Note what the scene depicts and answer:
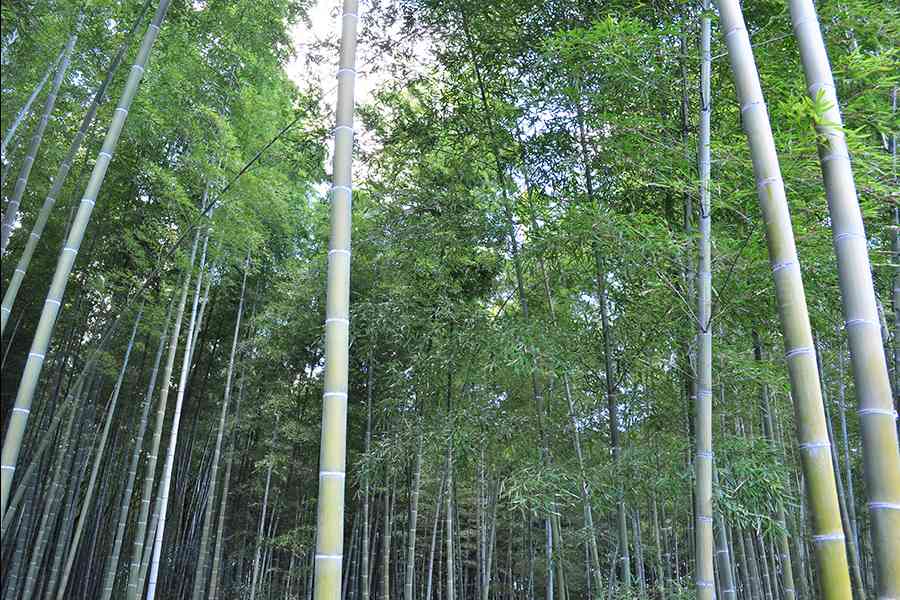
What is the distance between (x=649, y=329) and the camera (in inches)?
160

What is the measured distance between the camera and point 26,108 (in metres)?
2.58

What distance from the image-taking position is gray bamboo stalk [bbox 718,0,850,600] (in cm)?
155

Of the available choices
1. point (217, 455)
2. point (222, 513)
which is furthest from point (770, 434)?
point (222, 513)

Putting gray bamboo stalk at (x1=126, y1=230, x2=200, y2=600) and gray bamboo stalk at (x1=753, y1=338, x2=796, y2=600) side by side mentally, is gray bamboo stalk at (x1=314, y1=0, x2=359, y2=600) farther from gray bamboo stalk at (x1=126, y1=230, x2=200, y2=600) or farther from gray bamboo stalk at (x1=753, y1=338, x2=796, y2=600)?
gray bamboo stalk at (x1=126, y1=230, x2=200, y2=600)

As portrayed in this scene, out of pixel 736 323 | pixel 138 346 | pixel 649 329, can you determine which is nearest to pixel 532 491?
pixel 649 329

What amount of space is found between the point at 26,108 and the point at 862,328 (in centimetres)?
293

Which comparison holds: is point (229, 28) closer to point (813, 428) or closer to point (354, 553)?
point (813, 428)

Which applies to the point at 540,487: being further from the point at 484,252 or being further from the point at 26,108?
the point at 26,108

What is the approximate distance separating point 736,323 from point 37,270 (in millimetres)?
4470

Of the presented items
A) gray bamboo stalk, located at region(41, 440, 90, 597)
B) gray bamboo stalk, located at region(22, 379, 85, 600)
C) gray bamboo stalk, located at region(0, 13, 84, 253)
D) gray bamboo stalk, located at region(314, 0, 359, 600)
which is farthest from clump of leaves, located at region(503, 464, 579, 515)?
gray bamboo stalk, located at region(41, 440, 90, 597)

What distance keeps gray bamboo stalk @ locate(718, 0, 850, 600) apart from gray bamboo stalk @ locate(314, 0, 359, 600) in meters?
1.14

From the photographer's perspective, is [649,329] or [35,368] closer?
[35,368]

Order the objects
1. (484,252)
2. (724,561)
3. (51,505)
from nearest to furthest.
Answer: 1. (724,561)
2. (484,252)
3. (51,505)

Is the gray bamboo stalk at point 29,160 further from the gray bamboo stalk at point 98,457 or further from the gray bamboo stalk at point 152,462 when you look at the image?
the gray bamboo stalk at point 98,457
